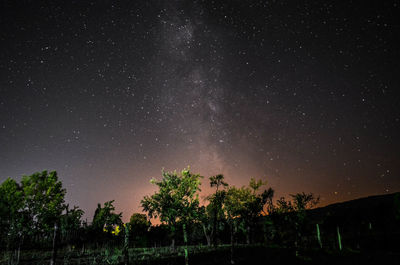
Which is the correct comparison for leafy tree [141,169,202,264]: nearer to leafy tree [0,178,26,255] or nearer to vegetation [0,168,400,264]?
vegetation [0,168,400,264]

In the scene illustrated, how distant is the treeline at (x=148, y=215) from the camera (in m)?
22.9

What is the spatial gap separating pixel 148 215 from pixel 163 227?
5620 millimetres

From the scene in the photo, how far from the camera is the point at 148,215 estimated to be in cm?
3447

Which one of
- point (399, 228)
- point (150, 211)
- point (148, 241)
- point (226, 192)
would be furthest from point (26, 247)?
point (399, 228)

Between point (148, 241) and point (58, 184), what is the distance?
2296 centimetres

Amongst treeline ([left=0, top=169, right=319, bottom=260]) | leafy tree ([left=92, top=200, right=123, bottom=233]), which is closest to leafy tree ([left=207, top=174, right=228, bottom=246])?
treeline ([left=0, top=169, right=319, bottom=260])

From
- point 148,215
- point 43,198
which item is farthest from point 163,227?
point 43,198

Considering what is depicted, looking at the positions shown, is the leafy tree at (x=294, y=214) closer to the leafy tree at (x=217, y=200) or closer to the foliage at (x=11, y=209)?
the leafy tree at (x=217, y=200)

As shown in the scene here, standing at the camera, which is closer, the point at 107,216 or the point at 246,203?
the point at 107,216

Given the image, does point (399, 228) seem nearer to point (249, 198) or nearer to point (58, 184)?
point (249, 198)

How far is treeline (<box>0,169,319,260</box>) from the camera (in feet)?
75.3

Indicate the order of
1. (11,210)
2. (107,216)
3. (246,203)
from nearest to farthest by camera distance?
(11,210) < (107,216) < (246,203)

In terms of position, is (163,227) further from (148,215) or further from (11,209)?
(11,209)

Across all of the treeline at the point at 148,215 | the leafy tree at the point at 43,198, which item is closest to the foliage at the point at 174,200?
the treeline at the point at 148,215
